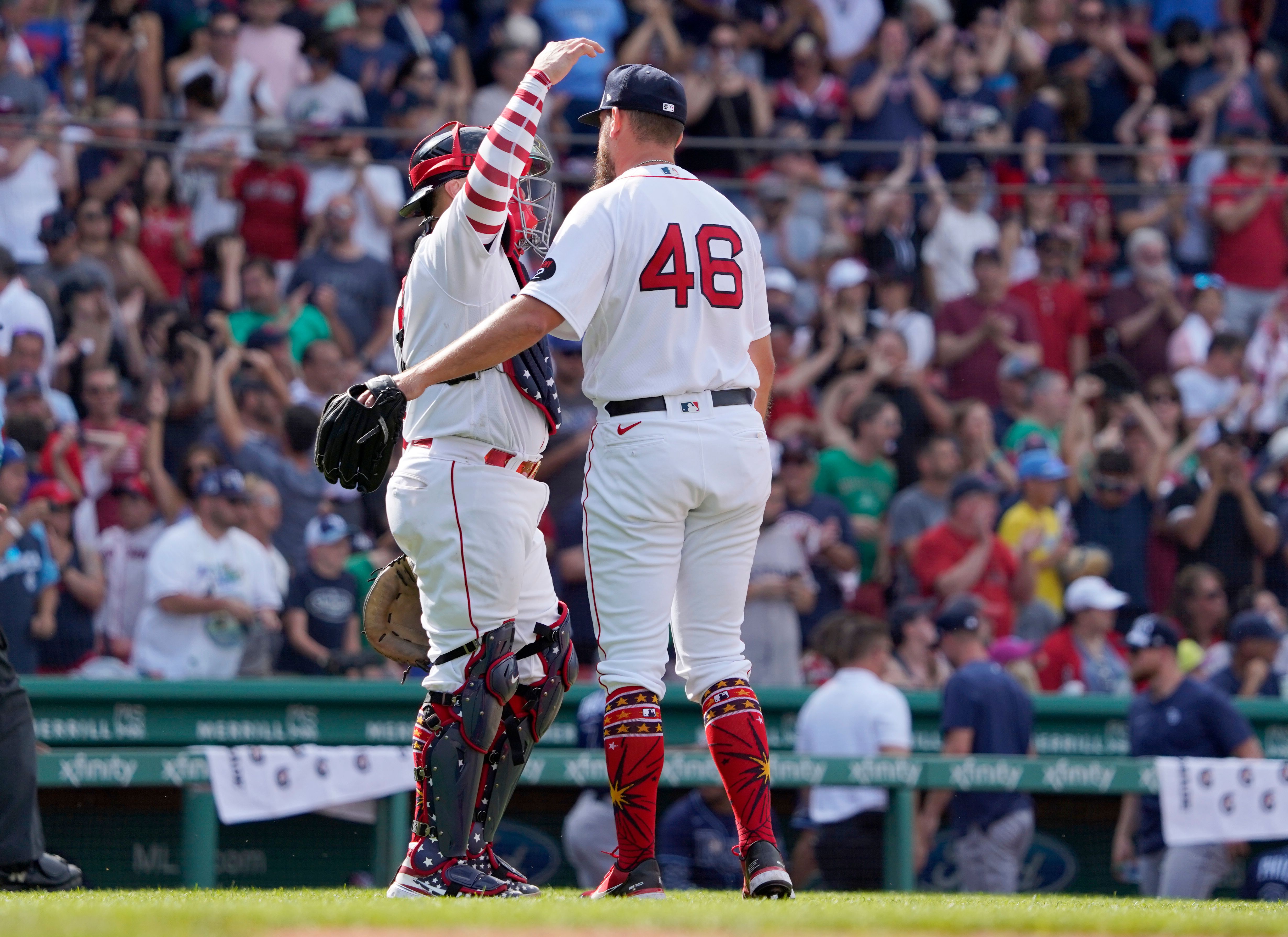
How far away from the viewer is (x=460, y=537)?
4.76m

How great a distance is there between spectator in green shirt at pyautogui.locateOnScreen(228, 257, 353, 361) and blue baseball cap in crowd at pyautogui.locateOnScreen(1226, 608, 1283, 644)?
5.49 metres

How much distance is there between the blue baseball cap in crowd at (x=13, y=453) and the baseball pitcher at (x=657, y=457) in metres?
4.40

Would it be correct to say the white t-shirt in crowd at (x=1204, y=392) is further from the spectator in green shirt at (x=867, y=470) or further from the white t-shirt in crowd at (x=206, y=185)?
the white t-shirt in crowd at (x=206, y=185)

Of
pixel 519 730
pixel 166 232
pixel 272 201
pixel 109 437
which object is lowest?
pixel 519 730

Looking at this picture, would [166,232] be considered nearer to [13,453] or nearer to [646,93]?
[13,453]

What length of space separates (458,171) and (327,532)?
4153 mm

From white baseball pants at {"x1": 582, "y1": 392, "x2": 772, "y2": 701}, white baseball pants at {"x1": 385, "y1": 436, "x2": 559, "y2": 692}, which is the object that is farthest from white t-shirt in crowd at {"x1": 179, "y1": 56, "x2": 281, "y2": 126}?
white baseball pants at {"x1": 582, "y1": 392, "x2": 772, "y2": 701}

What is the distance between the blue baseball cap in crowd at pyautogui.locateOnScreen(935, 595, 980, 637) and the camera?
8539mm

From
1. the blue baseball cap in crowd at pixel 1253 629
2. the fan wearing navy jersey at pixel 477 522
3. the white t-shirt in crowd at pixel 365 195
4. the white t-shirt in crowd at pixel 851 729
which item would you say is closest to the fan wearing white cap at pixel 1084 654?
the blue baseball cap in crowd at pixel 1253 629

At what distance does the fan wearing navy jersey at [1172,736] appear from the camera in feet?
26.5

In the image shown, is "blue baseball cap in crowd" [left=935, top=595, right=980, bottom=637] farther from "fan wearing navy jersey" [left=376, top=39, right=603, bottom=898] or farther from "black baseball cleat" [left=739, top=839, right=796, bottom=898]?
"black baseball cleat" [left=739, top=839, right=796, bottom=898]

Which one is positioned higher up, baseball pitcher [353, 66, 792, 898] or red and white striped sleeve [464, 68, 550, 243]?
red and white striped sleeve [464, 68, 550, 243]

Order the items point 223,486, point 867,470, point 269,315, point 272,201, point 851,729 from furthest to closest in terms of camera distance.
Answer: point 272,201, point 867,470, point 269,315, point 223,486, point 851,729

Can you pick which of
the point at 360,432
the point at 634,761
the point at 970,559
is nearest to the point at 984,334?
the point at 970,559
